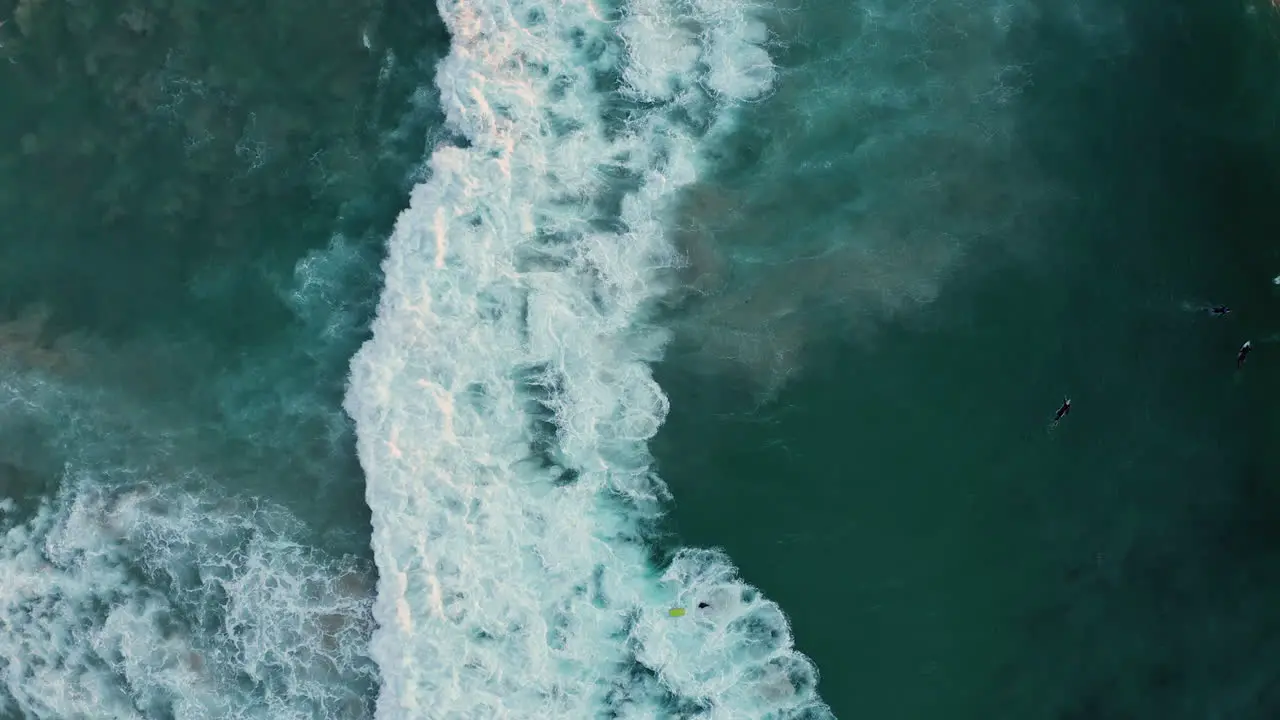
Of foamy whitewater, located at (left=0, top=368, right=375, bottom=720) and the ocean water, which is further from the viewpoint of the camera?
foamy whitewater, located at (left=0, top=368, right=375, bottom=720)

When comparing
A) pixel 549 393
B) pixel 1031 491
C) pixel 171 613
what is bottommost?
pixel 171 613

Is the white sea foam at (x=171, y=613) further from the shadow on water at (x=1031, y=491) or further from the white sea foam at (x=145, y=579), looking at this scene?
the shadow on water at (x=1031, y=491)

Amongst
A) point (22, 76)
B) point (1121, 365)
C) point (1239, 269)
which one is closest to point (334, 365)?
point (22, 76)

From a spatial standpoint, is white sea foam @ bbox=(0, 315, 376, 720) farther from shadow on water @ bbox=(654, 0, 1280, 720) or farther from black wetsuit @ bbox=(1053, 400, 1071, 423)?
black wetsuit @ bbox=(1053, 400, 1071, 423)

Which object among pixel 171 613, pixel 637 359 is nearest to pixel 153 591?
pixel 171 613

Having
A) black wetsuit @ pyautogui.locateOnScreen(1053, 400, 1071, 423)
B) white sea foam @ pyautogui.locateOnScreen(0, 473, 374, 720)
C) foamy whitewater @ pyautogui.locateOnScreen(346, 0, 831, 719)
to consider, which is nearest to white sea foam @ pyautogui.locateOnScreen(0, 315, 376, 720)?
white sea foam @ pyautogui.locateOnScreen(0, 473, 374, 720)

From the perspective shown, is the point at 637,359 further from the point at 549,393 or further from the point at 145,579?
the point at 145,579

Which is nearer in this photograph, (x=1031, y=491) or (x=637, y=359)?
(x=1031, y=491)
